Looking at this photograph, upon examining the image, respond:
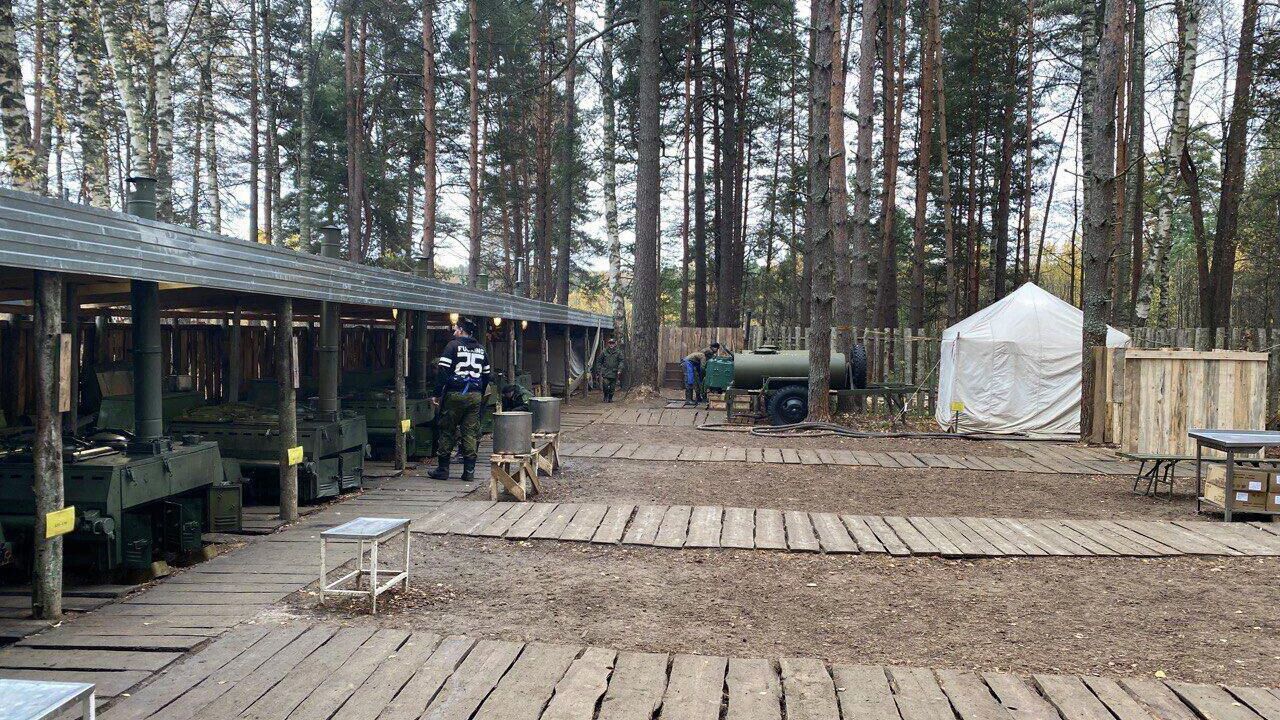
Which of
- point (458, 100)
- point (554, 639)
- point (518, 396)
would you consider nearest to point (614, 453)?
point (518, 396)

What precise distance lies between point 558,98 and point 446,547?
25.3 metres

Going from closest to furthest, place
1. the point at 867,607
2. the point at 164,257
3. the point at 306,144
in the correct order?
the point at 867,607, the point at 164,257, the point at 306,144

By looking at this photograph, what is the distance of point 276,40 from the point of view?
25703mm

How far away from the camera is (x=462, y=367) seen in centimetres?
1016

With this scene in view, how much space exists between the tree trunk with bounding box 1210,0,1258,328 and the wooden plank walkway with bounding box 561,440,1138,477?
8.23m

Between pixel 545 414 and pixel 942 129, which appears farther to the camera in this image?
pixel 942 129

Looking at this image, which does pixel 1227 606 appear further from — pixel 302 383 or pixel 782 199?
pixel 782 199

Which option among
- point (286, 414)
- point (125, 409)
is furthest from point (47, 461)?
point (125, 409)

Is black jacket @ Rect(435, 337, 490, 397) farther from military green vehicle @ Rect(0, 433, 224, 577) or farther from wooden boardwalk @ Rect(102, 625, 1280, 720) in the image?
wooden boardwalk @ Rect(102, 625, 1280, 720)

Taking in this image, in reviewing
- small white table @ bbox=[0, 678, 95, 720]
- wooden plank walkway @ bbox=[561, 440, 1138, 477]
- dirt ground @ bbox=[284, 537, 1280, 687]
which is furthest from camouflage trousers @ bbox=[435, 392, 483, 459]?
small white table @ bbox=[0, 678, 95, 720]

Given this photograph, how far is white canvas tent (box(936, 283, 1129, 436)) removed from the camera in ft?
52.2

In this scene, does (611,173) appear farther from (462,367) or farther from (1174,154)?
(462,367)

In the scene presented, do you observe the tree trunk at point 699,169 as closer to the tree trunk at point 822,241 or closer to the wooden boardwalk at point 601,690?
the tree trunk at point 822,241

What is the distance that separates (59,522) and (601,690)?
3.43m
